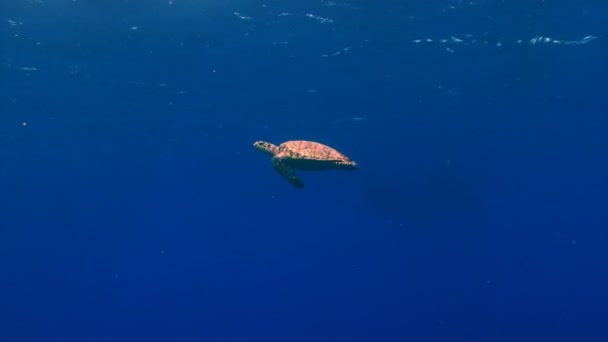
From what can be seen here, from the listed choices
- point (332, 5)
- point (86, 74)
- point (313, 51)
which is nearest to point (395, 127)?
point (313, 51)

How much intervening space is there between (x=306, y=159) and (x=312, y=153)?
0.21 metres

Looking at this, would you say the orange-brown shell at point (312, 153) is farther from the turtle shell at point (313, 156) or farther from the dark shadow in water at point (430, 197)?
the dark shadow in water at point (430, 197)

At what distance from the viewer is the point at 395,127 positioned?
27.7 metres

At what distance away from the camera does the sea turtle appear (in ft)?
34.7

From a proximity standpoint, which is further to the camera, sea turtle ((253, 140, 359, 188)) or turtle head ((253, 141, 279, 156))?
turtle head ((253, 141, 279, 156))

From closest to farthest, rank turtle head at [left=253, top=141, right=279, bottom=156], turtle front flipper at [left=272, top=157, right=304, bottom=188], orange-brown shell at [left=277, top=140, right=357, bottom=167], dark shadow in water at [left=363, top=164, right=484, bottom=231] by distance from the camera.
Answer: orange-brown shell at [left=277, top=140, right=357, bottom=167], turtle front flipper at [left=272, top=157, right=304, bottom=188], turtle head at [left=253, top=141, right=279, bottom=156], dark shadow in water at [left=363, top=164, right=484, bottom=231]

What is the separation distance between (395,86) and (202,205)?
28.6 meters

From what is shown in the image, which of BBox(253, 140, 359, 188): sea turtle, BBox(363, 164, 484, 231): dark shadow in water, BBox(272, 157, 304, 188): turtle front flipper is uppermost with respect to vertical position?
BBox(253, 140, 359, 188): sea turtle

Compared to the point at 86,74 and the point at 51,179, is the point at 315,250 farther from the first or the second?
the point at 86,74

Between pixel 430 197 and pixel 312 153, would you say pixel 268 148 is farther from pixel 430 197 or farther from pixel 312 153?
pixel 430 197

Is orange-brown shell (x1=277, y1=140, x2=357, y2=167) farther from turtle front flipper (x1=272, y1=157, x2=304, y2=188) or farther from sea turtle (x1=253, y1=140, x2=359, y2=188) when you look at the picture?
turtle front flipper (x1=272, y1=157, x2=304, y2=188)

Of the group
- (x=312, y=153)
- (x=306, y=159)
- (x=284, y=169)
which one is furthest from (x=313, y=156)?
(x=284, y=169)

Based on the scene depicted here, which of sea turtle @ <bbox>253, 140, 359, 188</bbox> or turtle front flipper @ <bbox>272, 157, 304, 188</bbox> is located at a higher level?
sea turtle @ <bbox>253, 140, 359, 188</bbox>

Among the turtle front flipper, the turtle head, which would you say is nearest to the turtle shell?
the turtle front flipper
